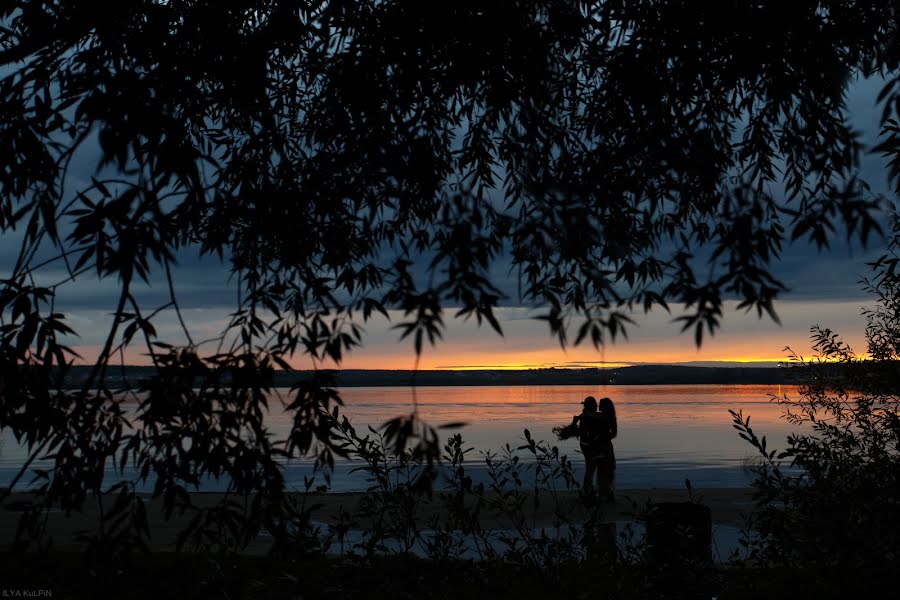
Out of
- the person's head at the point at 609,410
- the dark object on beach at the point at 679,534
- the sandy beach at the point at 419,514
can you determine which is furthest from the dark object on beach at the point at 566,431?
the dark object on beach at the point at 679,534

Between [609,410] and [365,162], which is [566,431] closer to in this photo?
[609,410]

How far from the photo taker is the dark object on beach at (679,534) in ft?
23.4

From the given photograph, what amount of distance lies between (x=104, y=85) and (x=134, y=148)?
1.74ft

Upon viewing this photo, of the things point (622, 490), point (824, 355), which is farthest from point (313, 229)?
point (622, 490)

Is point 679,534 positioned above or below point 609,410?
below

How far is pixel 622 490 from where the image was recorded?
18.1 metres

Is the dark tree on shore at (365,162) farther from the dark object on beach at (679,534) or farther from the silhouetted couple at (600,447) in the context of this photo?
the silhouetted couple at (600,447)

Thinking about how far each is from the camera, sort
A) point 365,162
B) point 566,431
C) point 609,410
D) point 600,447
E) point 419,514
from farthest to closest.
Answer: point 609,410, point 419,514, point 600,447, point 566,431, point 365,162

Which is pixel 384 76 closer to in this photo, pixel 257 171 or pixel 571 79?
pixel 257 171

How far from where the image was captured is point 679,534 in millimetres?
7219

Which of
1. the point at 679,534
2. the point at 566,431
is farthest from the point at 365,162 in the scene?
the point at 566,431

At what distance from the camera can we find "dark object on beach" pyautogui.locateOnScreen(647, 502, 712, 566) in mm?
7141

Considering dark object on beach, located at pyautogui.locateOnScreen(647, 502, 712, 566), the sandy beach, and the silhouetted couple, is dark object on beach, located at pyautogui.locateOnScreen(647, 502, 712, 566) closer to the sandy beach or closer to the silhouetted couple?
the sandy beach

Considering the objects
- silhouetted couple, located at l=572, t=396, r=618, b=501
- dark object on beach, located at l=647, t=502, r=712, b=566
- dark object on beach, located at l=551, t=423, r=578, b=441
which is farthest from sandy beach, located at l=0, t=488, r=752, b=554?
dark object on beach, located at l=647, t=502, r=712, b=566
